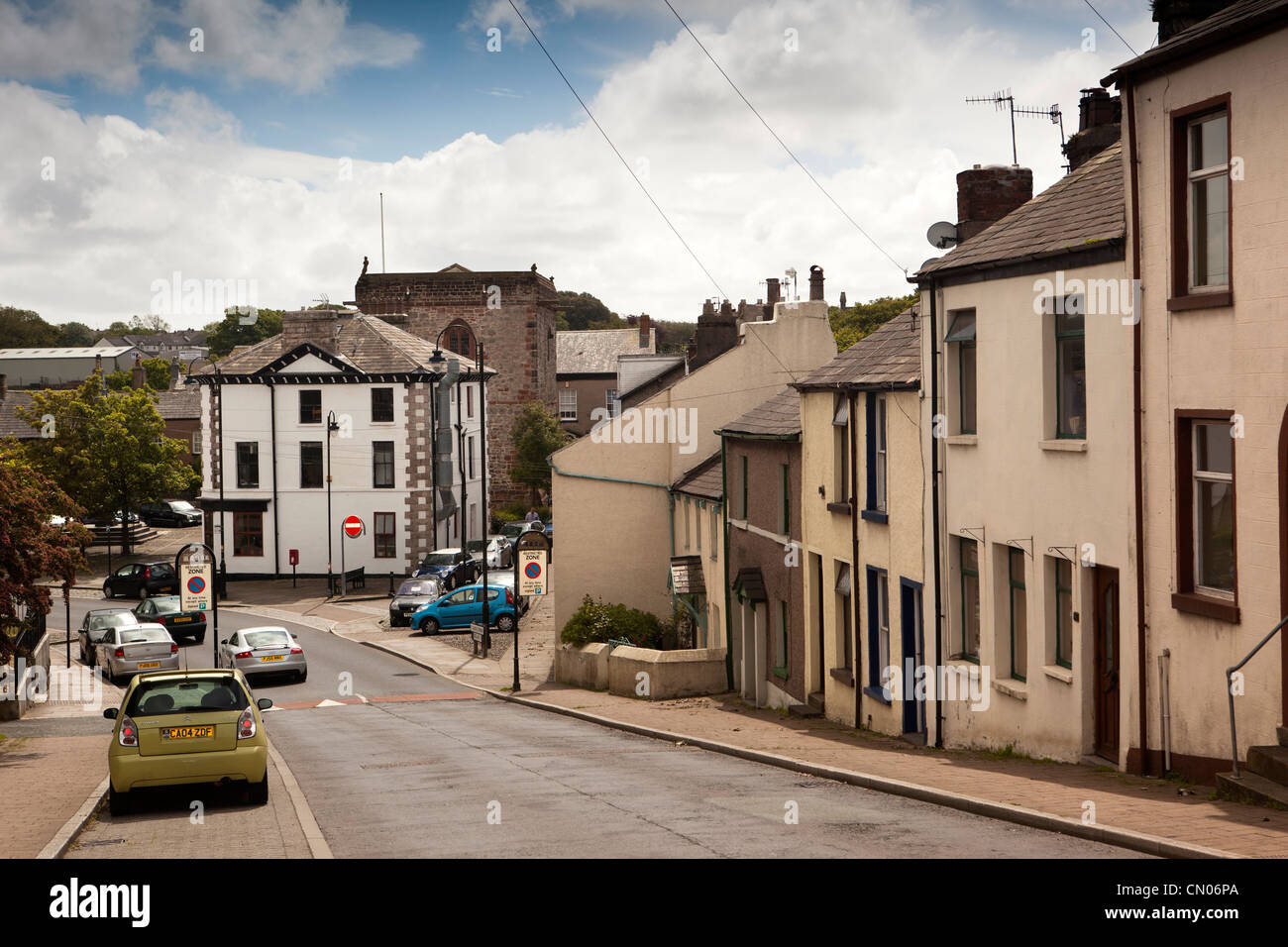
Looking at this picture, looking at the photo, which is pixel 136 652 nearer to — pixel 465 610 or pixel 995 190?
pixel 465 610

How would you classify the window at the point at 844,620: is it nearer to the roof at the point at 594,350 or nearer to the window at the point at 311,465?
the window at the point at 311,465

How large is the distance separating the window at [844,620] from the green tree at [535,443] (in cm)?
5253

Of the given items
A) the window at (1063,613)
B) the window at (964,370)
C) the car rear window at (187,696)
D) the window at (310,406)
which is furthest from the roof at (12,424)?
the window at (1063,613)

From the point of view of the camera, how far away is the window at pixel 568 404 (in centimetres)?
9444

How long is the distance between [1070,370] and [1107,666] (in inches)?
139

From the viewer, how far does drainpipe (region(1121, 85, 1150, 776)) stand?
13.4 metres

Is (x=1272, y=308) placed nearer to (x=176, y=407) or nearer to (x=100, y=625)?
(x=100, y=625)

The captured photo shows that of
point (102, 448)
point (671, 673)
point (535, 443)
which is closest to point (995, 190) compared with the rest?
point (671, 673)

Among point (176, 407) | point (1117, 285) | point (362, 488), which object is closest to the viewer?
point (1117, 285)

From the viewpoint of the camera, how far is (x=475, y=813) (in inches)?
506

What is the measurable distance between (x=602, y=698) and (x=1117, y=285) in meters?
18.3

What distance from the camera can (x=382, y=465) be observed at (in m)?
58.8
